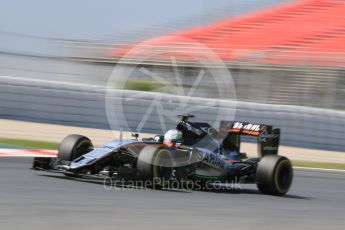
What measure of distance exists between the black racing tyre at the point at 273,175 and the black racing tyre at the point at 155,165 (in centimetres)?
121

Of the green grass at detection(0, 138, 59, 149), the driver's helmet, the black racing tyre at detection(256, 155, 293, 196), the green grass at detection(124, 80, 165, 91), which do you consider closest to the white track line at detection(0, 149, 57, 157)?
the green grass at detection(0, 138, 59, 149)

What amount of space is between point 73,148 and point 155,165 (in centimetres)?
127

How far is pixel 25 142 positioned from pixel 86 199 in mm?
7320

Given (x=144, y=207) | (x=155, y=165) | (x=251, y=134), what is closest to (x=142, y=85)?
(x=251, y=134)

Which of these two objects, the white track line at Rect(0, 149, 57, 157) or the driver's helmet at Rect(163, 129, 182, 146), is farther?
the white track line at Rect(0, 149, 57, 157)

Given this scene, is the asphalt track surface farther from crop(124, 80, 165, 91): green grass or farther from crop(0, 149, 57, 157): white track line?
crop(124, 80, 165, 91): green grass

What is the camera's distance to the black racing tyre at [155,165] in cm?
836

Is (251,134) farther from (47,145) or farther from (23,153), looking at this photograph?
(47,145)

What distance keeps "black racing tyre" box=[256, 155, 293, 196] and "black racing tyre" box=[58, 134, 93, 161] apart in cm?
214

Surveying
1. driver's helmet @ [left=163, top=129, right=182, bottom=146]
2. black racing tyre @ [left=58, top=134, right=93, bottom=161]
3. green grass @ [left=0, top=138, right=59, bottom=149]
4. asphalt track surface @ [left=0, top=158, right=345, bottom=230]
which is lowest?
asphalt track surface @ [left=0, top=158, right=345, bottom=230]

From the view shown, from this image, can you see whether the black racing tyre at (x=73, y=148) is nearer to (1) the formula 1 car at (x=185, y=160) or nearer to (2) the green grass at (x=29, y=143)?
(1) the formula 1 car at (x=185, y=160)

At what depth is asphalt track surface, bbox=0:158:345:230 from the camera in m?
6.02

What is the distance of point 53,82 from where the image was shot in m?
17.0

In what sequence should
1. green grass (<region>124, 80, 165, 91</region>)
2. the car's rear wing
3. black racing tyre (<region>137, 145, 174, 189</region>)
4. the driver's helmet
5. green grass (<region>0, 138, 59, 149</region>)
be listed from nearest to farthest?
1. black racing tyre (<region>137, 145, 174, 189</region>)
2. the driver's helmet
3. the car's rear wing
4. green grass (<region>0, 138, 59, 149</region>)
5. green grass (<region>124, 80, 165, 91</region>)
